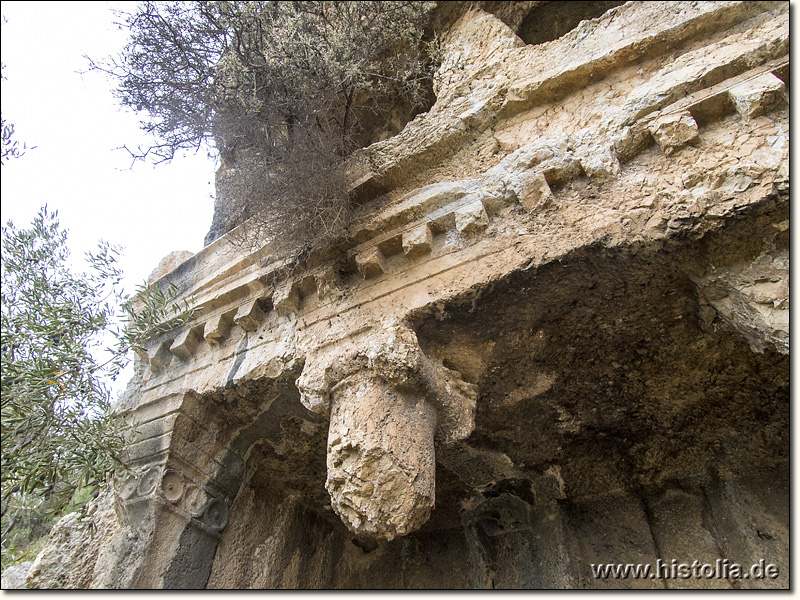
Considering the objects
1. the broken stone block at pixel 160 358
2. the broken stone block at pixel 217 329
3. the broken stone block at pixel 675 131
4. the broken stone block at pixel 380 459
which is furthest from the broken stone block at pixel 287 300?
the broken stone block at pixel 675 131

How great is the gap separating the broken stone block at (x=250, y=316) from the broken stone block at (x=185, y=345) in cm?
38

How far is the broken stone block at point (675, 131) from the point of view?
206cm

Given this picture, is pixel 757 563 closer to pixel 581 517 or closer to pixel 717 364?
pixel 581 517

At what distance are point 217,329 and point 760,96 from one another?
2.93 metres

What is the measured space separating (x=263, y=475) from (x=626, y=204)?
267 centimetres

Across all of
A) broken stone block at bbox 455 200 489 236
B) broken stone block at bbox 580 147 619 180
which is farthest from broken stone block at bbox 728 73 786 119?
broken stone block at bbox 455 200 489 236

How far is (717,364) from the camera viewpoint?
7.95 ft

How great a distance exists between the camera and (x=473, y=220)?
93.6 inches

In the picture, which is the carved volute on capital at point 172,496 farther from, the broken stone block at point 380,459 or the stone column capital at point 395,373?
the broken stone block at point 380,459

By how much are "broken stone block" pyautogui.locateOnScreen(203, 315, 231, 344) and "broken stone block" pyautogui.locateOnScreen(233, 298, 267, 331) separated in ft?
0.36

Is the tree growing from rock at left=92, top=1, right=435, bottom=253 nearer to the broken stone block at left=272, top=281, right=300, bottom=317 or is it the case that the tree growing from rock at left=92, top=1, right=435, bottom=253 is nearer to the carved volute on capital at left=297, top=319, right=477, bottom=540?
the broken stone block at left=272, top=281, right=300, bottom=317

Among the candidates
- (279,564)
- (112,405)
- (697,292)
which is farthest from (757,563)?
(112,405)

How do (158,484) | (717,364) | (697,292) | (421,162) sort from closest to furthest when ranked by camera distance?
(697,292) < (717,364) < (158,484) < (421,162)

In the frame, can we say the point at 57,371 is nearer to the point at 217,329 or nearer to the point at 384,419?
the point at 217,329
